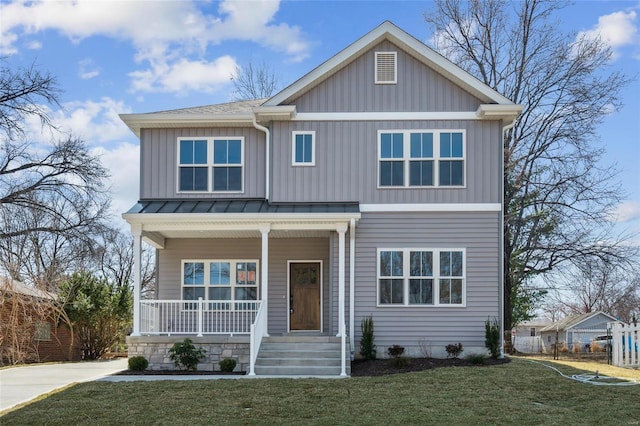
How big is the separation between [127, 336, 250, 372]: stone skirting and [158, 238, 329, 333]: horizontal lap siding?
2.57 metres

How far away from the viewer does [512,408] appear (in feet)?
35.7

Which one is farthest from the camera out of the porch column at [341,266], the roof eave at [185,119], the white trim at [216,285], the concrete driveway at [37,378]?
the white trim at [216,285]

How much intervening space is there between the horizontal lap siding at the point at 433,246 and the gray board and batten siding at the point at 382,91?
2.69m

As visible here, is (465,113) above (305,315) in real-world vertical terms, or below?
above

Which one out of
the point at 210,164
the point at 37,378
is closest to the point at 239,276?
the point at 210,164

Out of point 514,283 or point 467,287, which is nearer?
point 467,287

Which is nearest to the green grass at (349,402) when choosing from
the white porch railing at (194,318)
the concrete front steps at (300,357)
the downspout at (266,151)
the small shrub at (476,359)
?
the concrete front steps at (300,357)

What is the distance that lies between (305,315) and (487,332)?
4.62 meters

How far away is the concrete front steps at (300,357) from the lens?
14906mm

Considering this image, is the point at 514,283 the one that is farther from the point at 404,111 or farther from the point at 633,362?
the point at 404,111

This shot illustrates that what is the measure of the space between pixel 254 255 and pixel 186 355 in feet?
12.9

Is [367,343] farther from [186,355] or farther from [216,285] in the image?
[216,285]

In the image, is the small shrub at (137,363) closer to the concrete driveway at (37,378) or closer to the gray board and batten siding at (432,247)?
the concrete driveway at (37,378)

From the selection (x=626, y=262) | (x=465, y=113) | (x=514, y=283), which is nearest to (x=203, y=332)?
(x=465, y=113)
